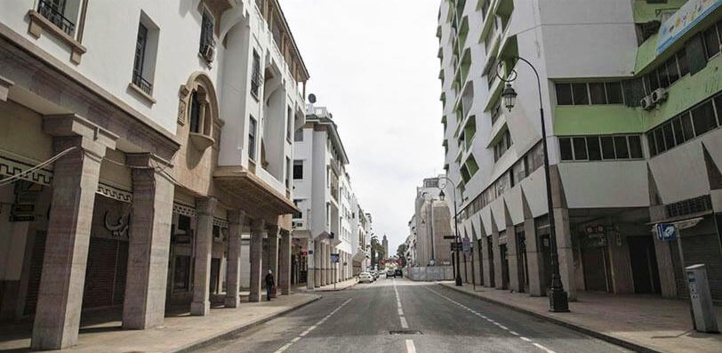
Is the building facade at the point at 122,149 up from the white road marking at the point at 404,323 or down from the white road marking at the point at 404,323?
up

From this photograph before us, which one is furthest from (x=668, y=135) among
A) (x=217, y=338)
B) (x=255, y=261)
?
(x=255, y=261)

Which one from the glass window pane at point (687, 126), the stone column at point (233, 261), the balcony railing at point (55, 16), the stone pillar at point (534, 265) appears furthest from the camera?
the stone pillar at point (534, 265)

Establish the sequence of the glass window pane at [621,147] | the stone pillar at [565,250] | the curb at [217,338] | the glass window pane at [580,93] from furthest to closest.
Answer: the glass window pane at [580,93] → the glass window pane at [621,147] → the stone pillar at [565,250] → the curb at [217,338]

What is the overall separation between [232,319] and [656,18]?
25.5 meters

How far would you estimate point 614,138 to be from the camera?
23922 millimetres

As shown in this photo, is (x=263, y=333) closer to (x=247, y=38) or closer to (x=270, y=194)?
(x=270, y=194)

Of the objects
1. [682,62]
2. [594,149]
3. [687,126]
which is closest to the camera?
[687,126]

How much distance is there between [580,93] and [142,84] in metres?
21.5

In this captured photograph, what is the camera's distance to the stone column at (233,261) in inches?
837

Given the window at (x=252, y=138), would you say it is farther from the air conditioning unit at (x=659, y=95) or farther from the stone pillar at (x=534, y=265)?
the air conditioning unit at (x=659, y=95)

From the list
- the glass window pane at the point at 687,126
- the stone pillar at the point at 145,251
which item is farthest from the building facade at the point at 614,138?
the stone pillar at the point at 145,251

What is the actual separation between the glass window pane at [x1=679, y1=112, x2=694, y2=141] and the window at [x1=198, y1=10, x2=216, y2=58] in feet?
67.1

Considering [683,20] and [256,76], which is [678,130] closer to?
[683,20]

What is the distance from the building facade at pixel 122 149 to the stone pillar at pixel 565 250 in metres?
14.6
